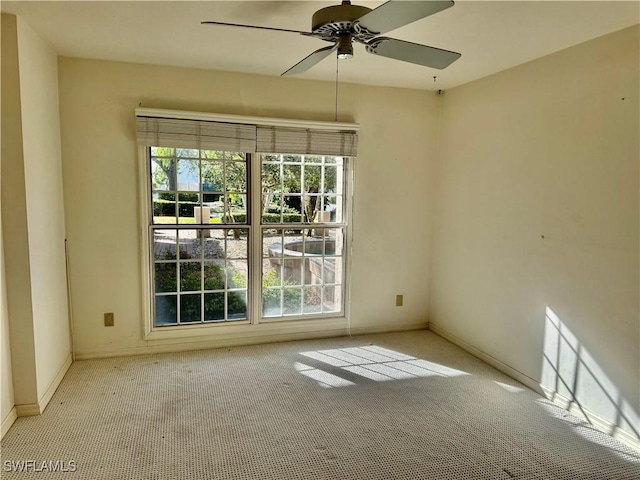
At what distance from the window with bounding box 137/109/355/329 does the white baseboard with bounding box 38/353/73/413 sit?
66 cm

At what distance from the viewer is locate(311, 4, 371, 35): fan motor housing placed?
5.45ft

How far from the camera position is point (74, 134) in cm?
308

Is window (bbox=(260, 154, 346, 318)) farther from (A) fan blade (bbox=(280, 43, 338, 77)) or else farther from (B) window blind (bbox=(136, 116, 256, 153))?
(A) fan blade (bbox=(280, 43, 338, 77))

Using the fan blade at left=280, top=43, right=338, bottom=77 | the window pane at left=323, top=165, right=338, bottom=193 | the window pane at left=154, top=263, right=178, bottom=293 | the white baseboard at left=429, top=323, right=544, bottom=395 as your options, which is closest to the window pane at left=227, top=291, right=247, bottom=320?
the window pane at left=154, top=263, right=178, bottom=293

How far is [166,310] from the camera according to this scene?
3.50m

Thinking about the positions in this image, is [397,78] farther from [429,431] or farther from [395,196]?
[429,431]

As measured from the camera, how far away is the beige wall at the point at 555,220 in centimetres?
235

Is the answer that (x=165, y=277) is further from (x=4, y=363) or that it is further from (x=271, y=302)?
(x=4, y=363)

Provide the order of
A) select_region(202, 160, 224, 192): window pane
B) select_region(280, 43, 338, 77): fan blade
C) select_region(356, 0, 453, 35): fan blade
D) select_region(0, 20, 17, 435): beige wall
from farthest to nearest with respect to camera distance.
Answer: select_region(202, 160, 224, 192): window pane, select_region(0, 20, 17, 435): beige wall, select_region(280, 43, 338, 77): fan blade, select_region(356, 0, 453, 35): fan blade

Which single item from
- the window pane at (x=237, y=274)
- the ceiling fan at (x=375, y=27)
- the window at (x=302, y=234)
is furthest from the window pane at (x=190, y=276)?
the ceiling fan at (x=375, y=27)

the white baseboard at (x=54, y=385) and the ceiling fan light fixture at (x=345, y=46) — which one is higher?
the ceiling fan light fixture at (x=345, y=46)

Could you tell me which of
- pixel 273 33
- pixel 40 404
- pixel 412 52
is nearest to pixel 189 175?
pixel 273 33

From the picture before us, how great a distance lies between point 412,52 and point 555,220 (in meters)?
1.55

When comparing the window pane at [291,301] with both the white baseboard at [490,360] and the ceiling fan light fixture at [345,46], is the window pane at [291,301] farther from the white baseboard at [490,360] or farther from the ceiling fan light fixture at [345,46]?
the ceiling fan light fixture at [345,46]
